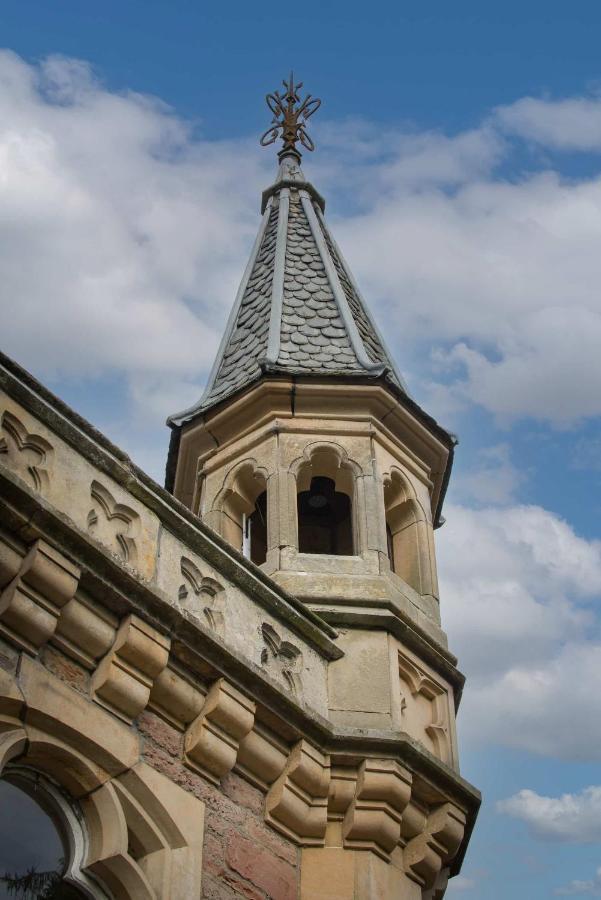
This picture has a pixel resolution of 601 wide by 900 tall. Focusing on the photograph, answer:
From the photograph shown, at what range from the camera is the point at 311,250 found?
1373cm

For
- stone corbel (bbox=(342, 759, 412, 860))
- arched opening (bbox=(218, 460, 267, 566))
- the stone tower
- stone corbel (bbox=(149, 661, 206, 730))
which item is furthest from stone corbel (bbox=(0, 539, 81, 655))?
arched opening (bbox=(218, 460, 267, 566))

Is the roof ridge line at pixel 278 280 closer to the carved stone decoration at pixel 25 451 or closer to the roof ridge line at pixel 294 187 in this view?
the roof ridge line at pixel 294 187

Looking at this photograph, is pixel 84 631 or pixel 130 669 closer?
pixel 84 631

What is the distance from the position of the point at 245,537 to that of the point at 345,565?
1750mm

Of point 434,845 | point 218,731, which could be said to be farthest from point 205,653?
point 434,845

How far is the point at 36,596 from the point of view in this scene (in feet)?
24.1

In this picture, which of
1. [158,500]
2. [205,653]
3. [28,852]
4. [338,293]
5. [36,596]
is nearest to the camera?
[28,852]

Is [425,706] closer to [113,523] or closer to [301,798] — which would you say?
[301,798]

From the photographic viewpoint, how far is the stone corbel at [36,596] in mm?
7227

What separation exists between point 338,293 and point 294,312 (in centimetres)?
55

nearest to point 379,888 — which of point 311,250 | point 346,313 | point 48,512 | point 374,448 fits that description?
point 48,512

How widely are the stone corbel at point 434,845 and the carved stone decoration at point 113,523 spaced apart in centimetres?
244

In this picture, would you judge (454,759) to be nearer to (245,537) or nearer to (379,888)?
(379,888)

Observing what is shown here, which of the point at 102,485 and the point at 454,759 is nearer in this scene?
the point at 102,485
